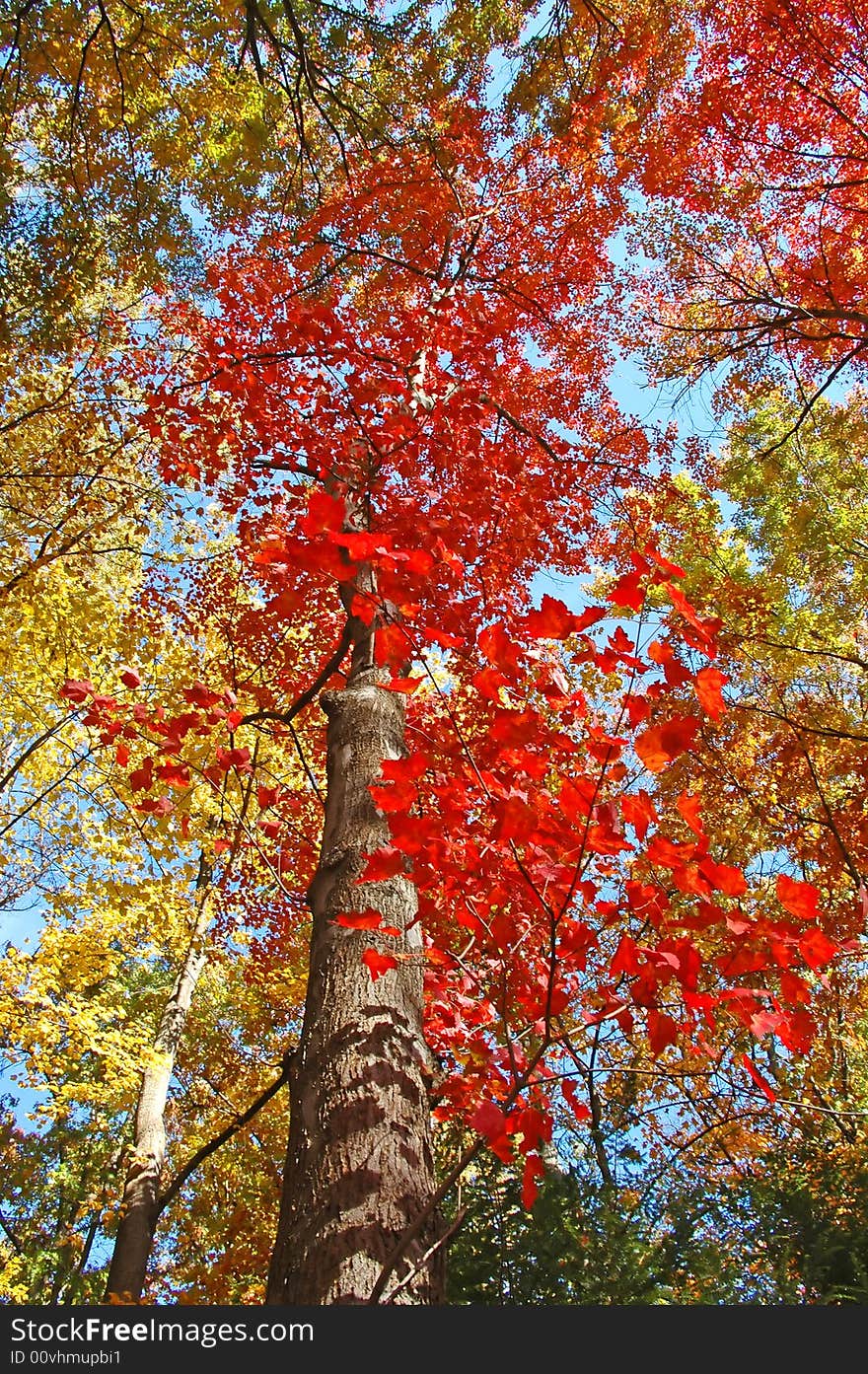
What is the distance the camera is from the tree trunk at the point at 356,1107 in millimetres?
1739

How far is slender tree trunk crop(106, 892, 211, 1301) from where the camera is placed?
6.99 meters

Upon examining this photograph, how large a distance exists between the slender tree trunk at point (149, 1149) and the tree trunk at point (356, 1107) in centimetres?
600

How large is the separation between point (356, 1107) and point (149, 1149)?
7.96 meters

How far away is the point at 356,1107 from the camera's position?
79.4 inches

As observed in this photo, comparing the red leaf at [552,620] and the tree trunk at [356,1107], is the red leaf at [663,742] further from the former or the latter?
the tree trunk at [356,1107]

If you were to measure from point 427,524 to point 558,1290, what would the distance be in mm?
4771

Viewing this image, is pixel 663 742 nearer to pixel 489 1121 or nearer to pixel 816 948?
pixel 816 948

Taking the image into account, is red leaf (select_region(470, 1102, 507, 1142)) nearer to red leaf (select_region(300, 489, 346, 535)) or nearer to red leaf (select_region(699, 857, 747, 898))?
red leaf (select_region(699, 857, 747, 898))

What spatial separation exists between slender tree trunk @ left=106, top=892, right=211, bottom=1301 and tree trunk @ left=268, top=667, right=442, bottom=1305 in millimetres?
6004

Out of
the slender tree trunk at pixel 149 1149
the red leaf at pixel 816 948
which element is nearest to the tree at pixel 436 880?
the red leaf at pixel 816 948

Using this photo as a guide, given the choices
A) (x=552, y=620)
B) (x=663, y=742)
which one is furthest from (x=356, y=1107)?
(x=552, y=620)

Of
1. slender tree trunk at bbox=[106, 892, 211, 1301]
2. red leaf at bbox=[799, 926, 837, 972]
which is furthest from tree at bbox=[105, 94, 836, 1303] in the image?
slender tree trunk at bbox=[106, 892, 211, 1301]

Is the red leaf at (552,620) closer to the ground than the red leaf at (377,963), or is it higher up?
higher up

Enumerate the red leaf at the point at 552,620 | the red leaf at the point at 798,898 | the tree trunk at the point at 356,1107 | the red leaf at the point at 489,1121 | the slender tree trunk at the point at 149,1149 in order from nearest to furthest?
the red leaf at the point at 489,1121
the tree trunk at the point at 356,1107
the red leaf at the point at 798,898
the red leaf at the point at 552,620
the slender tree trunk at the point at 149,1149
